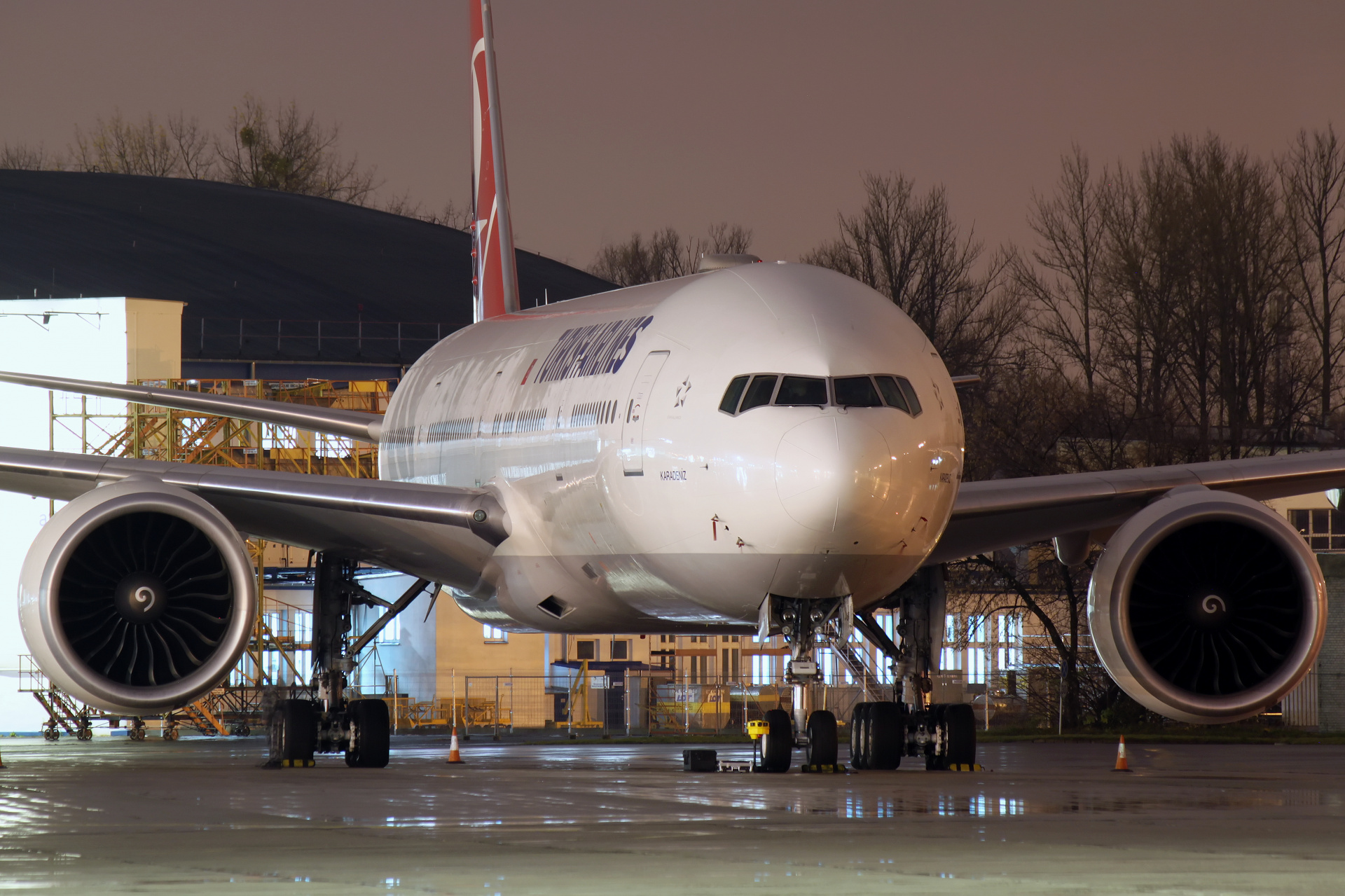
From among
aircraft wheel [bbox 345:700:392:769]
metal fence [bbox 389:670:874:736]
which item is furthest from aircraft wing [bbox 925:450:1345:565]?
metal fence [bbox 389:670:874:736]

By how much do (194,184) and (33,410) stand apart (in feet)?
106

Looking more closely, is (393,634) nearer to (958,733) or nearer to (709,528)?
(958,733)

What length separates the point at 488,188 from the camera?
25359 mm

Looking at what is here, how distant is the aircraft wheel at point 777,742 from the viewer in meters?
15.8

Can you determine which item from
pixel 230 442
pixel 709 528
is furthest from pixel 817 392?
pixel 230 442

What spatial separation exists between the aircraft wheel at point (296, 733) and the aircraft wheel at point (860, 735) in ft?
A: 17.8

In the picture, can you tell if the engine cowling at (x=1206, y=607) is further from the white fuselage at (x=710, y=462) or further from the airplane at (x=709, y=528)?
the white fuselage at (x=710, y=462)

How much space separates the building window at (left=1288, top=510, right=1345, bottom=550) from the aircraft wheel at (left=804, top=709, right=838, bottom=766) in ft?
123

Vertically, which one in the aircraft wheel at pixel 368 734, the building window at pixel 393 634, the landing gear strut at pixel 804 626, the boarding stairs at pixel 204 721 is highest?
the landing gear strut at pixel 804 626

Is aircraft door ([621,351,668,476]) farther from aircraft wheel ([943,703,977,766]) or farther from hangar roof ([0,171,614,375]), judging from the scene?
hangar roof ([0,171,614,375])

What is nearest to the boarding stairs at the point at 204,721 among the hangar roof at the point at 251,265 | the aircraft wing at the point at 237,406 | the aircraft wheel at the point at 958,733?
the hangar roof at the point at 251,265

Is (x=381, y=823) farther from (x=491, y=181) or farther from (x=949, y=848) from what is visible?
(x=491, y=181)

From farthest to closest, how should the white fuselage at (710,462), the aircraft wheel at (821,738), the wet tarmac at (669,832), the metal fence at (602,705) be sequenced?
1. the metal fence at (602,705)
2. the aircraft wheel at (821,738)
3. the white fuselage at (710,462)
4. the wet tarmac at (669,832)

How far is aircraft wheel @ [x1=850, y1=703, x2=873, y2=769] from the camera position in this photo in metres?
17.3
